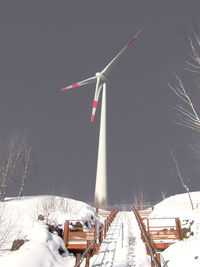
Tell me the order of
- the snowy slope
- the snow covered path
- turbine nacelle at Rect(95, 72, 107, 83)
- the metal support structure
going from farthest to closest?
turbine nacelle at Rect(95, 72, 107, 83), the metal support structure, the snow covered path, the snowy slope

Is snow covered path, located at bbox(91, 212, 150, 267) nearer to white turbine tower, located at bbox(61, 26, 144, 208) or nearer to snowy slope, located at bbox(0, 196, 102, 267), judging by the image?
snowy slope, located at bbox(0, 196, 102, 267)

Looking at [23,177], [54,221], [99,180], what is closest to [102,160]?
[99,180]

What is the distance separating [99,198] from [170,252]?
4010 cm

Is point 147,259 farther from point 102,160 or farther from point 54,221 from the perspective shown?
point 102,160

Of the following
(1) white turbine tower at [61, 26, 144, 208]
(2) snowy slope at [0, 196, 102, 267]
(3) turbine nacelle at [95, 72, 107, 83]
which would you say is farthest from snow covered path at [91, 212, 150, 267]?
(3) turbine nacelle at [95, 72, 107, 83]

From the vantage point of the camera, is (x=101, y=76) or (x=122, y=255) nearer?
(x=122, y=255)

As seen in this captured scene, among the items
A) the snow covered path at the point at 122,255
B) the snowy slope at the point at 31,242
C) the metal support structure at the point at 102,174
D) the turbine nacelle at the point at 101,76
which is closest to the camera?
the snowy slope at the point at 31,242

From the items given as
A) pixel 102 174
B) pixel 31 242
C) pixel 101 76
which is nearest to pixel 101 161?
pixel 102 174

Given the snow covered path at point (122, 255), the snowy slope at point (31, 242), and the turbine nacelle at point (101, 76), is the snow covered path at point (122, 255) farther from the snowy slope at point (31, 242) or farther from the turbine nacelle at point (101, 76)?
the turbine nacelle at point (101, 76)

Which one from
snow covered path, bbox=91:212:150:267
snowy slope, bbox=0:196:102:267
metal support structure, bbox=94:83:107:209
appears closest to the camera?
snowy slope, bbox=0:196:102:267

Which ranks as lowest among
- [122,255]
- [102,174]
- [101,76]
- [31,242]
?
[122,255]

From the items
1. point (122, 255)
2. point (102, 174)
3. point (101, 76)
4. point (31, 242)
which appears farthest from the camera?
point (101, 76)

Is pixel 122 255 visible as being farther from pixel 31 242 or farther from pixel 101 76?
pixel 101 76

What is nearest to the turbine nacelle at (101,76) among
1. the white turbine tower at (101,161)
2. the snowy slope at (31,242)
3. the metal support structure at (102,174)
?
the white turbine tower at (101,161)
